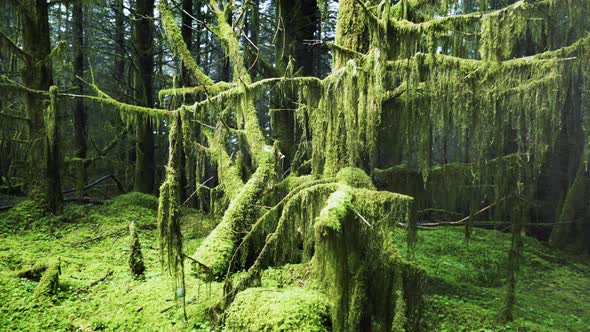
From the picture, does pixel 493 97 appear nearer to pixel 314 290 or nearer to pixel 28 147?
pixel 314 290

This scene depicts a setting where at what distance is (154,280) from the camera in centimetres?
623

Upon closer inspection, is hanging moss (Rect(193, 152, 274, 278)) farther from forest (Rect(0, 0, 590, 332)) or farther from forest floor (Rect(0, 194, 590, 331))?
forest floor (Rect(0, 194, 590, 331))

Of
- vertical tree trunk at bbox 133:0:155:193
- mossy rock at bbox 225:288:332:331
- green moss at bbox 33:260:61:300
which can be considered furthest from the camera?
vertical tree trunk at bbox 133:0:155:193

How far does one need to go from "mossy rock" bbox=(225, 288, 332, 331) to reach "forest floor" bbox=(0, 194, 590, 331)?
53 cm

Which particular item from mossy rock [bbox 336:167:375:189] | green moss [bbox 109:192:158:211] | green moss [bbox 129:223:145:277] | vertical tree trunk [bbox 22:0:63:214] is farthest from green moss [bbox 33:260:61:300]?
green moss [bbox 109:192:158:211]

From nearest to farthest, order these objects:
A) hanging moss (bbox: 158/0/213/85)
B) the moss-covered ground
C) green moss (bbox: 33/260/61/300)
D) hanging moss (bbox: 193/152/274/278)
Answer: green moss (bbox: 33/260/61/300)
hanging moss (bbox: 193/152/274/278)
the moss-covered ground
hanging moss (bbox: 158/0/213/85)

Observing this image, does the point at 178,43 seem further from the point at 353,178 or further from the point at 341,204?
the point at 341,204

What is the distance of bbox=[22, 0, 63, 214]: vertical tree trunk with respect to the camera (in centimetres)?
906

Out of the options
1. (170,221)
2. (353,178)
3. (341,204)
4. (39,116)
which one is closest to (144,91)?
(39,116)

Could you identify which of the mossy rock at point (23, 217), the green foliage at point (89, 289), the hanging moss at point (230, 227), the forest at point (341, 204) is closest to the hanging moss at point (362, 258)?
the forest at point (341, 204)

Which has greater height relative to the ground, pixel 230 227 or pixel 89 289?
pixel 230 227

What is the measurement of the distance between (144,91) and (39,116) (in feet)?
11.9

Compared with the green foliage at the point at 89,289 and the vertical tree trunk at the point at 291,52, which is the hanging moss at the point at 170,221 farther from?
the vertical tree trunk at the point at 291,52

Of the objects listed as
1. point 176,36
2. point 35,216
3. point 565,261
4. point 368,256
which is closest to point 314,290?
point 368,256
